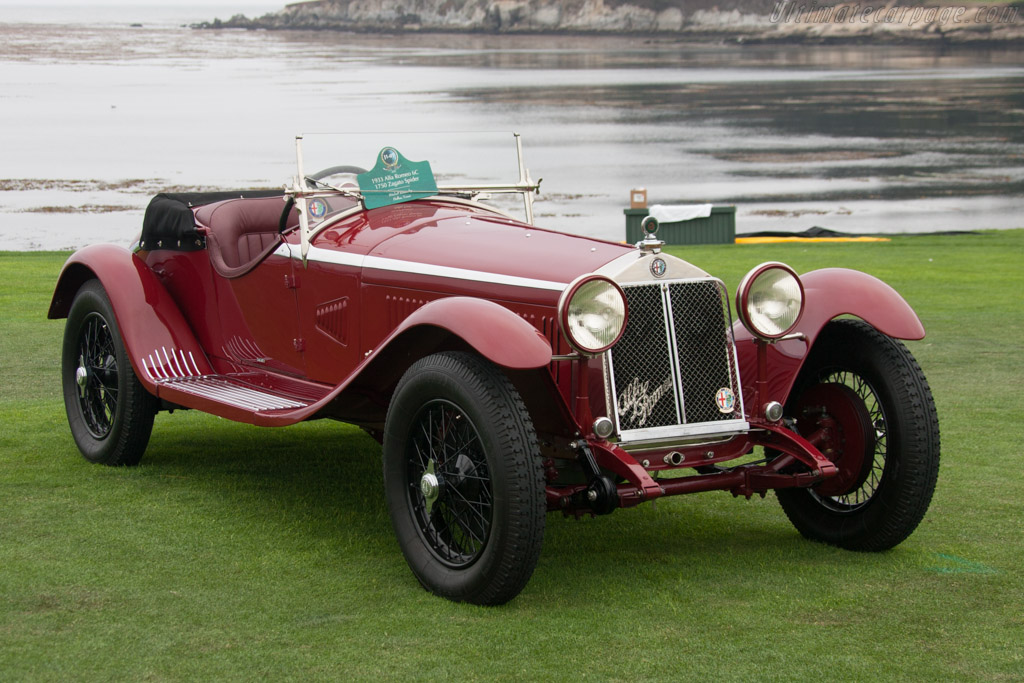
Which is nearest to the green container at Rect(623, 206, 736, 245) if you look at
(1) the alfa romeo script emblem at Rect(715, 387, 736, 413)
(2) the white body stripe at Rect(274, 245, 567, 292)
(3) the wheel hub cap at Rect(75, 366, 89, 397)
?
(3) the wheel hub cap at Rect(75, 366, 89, 397)

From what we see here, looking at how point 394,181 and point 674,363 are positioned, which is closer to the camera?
point 674,363

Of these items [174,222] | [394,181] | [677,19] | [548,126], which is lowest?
[548,126]

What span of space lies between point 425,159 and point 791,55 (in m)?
102

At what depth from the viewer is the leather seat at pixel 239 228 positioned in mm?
6375

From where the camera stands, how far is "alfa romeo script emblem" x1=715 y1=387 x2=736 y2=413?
15.4 feet

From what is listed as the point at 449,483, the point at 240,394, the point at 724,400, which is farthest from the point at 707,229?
the point at 449,483

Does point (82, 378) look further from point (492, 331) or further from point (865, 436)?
point (865, 436)

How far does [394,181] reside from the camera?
595 centimetres

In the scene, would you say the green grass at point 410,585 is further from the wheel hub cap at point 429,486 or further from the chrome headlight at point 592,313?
the chrome headlight at point 592,313

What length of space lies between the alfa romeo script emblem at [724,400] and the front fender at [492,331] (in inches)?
35.7

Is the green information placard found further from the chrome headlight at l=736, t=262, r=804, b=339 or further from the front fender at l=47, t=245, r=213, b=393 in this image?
the chrome headlight at l=736, t=262, r=804, b=339

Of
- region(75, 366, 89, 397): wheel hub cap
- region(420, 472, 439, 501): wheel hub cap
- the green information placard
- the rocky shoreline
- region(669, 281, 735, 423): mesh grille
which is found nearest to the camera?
region(420, 472, 439, 501): wheel hub cap

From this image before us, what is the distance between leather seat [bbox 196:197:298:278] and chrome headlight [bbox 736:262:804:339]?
2.71m

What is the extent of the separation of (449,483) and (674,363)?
100cm
